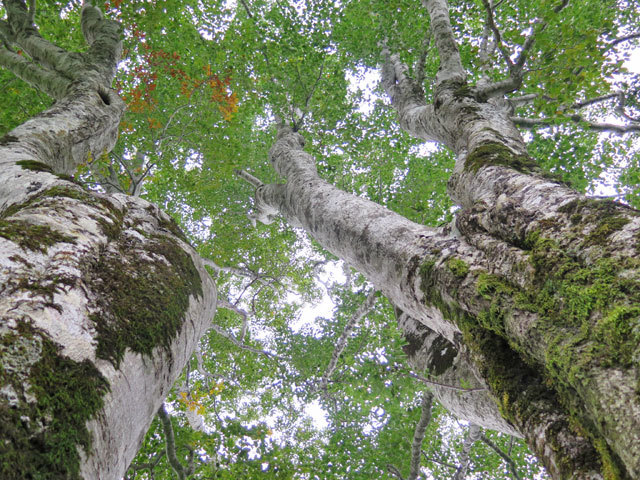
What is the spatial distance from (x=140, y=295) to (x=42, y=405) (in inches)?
31.4

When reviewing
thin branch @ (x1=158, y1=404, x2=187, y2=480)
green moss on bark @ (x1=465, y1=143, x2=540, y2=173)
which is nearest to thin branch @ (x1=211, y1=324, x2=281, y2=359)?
thin branch @ (x1=158, y1=404, x2=187, y2=480)

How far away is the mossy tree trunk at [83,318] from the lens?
45.6 inches

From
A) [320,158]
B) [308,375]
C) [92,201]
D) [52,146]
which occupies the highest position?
[320,158]

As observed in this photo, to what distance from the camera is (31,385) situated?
118cm

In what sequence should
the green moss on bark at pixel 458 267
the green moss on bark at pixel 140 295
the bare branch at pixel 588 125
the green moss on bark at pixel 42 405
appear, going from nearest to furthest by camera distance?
the green moss on bark at pixel 42 405 → the green moss on bark at pixel 140 295 → the green moss on bark at pixel 458 267 → the bare branch at pixel 588 125

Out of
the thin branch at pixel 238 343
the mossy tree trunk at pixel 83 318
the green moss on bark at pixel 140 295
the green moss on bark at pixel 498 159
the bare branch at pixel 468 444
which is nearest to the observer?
the mossy tree trunk at pixel 83 318

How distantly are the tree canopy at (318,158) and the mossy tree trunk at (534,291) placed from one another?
5.55ft

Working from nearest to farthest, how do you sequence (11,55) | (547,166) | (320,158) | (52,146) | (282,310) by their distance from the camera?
(52,146) → (11,55) → (547,166) → (320,158) → (282,310)

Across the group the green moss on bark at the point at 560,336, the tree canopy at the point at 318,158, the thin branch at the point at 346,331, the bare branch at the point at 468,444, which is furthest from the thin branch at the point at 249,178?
the green moss on bark at the point at 560,336

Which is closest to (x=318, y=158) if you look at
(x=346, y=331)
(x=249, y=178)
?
(x=249, y=178)

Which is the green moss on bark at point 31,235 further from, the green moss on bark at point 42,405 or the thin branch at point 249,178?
the thin branch at point 249,178

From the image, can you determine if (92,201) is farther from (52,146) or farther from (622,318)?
(622,318)

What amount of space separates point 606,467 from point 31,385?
5.99 feet

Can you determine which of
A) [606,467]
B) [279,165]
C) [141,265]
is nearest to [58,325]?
[141,265]
